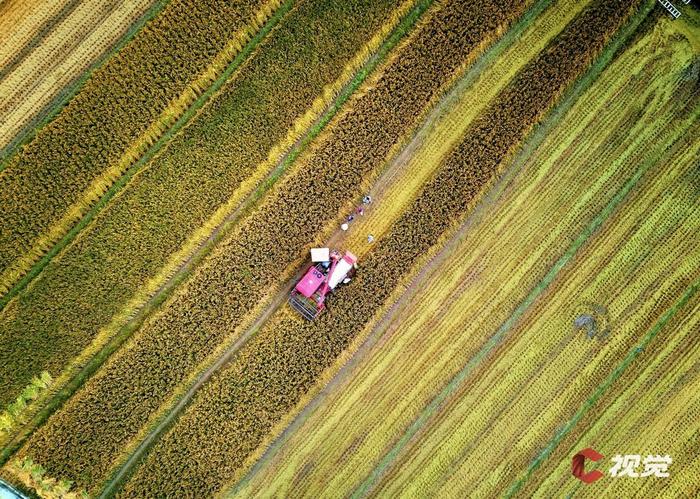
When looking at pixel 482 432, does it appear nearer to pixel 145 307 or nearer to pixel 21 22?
pixel 145 307

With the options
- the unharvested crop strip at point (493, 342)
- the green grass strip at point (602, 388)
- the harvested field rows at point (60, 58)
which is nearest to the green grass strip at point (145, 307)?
the harvested field rows at point (60, 58)

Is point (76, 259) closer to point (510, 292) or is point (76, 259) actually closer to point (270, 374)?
point (270, 374)

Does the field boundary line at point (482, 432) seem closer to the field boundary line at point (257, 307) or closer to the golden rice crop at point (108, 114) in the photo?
the field boundary line at point (257, 307)

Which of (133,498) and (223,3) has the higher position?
(223,3)

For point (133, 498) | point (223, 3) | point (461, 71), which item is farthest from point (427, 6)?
point (133, 498)

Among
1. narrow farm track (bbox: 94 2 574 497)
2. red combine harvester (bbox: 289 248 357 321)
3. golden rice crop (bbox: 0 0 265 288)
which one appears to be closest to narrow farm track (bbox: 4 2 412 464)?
golden rice crop (bbox: 0 0 265 288)

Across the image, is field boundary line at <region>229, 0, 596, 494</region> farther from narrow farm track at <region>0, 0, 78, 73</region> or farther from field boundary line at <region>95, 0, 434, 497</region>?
narrow farm track at <region>0, 0, 78, 73</region>

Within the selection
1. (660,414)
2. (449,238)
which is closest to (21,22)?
(449,238)
